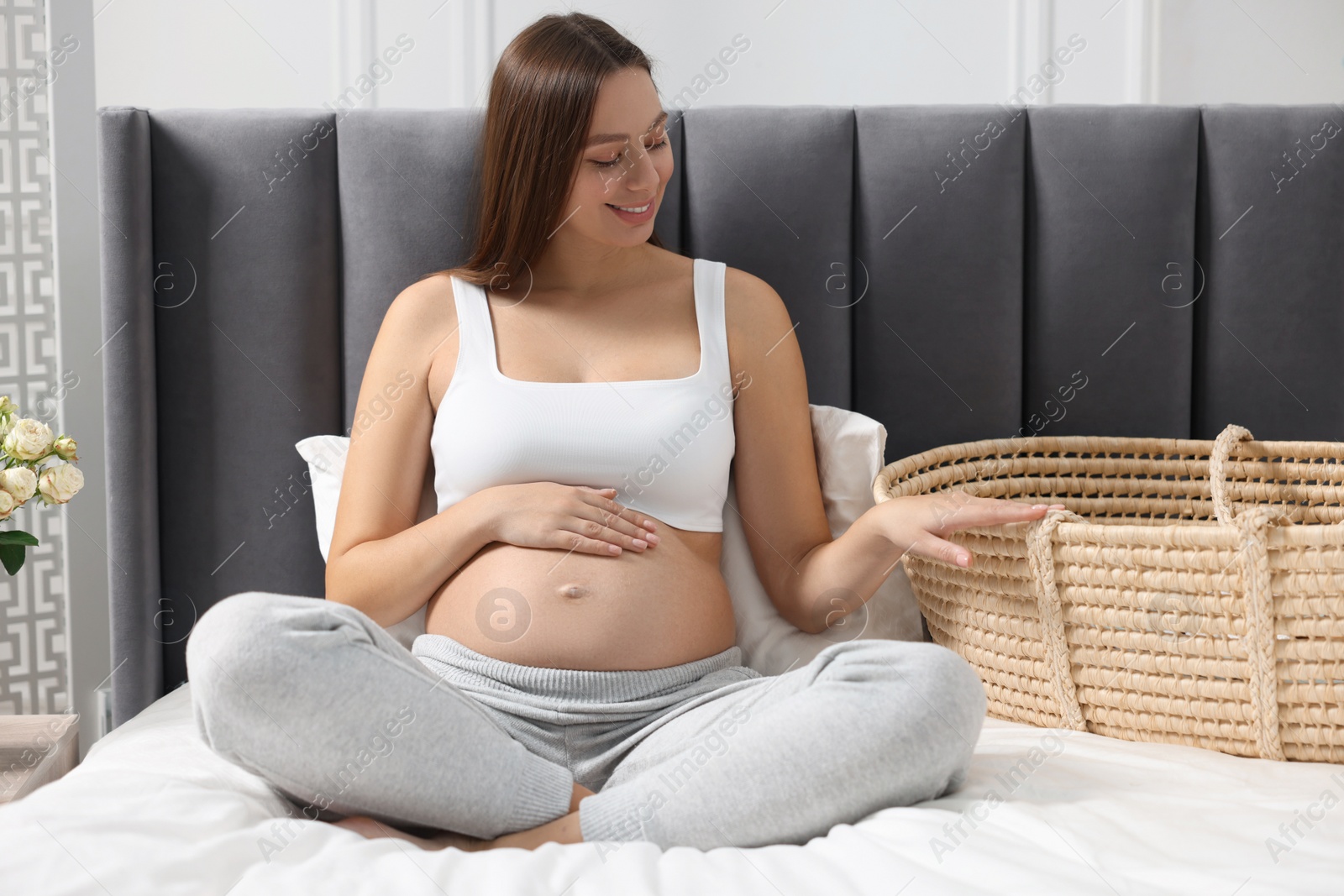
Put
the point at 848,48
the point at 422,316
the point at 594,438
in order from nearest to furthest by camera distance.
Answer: the point at 594,438
the point at 422,316
the point at 848,48

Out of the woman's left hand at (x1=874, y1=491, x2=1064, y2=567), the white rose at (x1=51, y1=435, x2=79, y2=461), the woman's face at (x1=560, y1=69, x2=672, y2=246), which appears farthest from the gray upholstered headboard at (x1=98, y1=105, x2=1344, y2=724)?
the woman's left hand at (x1=874, y1=491, x2=1064, y2=567)

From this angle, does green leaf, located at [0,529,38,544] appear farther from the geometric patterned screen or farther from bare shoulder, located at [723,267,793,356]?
bare shoulder, located at [723,267,793,356]

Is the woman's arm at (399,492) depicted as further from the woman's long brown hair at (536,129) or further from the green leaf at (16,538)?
the green leaf at (16,538)

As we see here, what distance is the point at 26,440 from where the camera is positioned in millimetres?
1076

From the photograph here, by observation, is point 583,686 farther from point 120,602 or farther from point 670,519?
point 120,602

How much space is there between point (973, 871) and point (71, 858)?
0.60 meters

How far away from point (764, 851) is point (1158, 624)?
44 cm

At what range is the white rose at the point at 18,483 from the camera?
1.06 meters

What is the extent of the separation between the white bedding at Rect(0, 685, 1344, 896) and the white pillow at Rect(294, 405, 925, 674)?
1.04 feet

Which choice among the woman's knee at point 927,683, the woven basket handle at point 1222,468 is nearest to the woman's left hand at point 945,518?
the woman's knee at point 927,683

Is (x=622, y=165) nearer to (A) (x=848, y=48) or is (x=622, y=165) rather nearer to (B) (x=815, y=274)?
(B) (x=815, y=274)

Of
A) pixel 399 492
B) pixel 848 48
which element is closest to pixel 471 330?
pixel 399 492

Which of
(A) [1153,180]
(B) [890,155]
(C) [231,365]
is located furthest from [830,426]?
(C) [231,365]

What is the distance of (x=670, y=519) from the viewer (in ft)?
3.40
